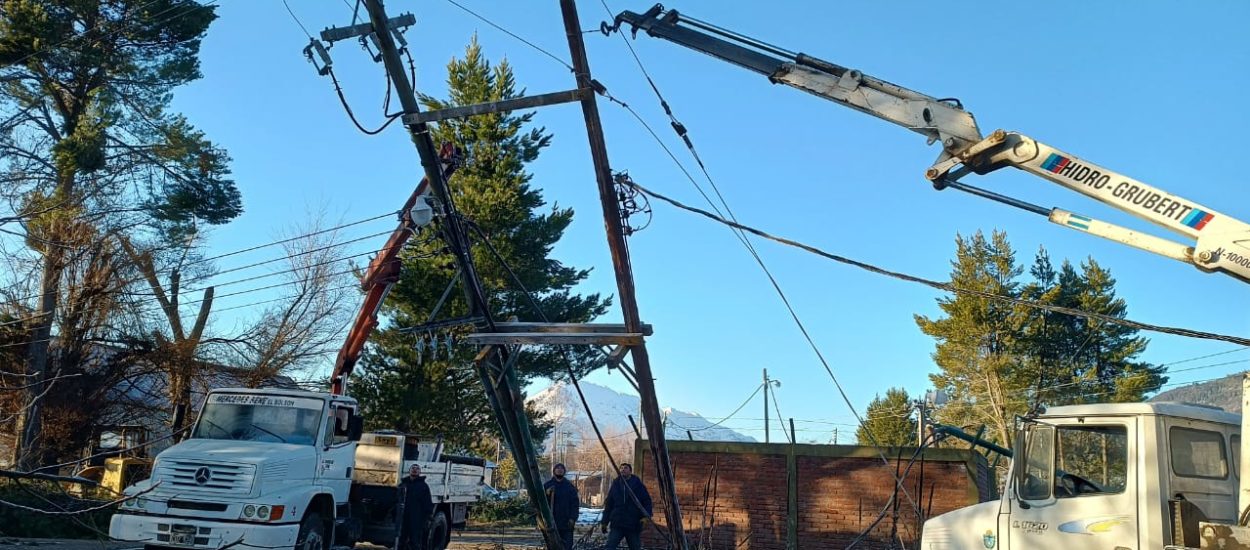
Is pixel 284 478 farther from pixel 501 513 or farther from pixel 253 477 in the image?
pixel 501 513

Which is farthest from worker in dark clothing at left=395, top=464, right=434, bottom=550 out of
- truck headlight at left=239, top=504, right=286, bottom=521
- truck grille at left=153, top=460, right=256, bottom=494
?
truck grille at left=153, top=460, right=256, bottom=494

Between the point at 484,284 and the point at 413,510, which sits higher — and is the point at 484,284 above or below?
above

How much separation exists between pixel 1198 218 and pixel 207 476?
1186cm

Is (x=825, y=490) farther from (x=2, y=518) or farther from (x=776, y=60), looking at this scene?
(x=2, y=518)

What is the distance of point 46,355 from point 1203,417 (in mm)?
24885

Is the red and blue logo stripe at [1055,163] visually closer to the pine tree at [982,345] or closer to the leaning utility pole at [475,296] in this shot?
the leaning utility pole at [475,296]

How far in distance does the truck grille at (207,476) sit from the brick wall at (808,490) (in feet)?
26.9

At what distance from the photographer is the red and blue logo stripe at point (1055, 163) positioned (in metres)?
8.13

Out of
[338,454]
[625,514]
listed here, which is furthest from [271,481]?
[625,514]

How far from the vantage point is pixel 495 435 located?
3203cm

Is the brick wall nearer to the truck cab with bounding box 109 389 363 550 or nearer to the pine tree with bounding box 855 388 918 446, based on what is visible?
the truck cab with bounding box 109 389 363 550

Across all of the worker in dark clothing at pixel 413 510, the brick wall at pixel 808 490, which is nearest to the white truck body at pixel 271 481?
the worker in dark clothing at pixel 413 510

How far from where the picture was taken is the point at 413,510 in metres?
15.2

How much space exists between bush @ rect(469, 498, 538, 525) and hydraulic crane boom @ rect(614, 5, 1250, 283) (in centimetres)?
2498
